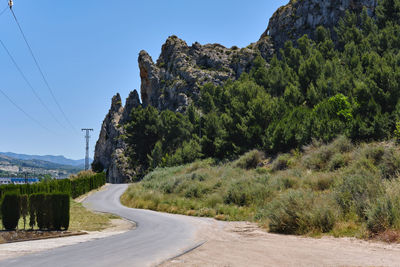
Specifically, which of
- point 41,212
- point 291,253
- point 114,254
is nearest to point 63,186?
point 41,212

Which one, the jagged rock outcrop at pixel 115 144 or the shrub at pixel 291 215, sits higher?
the jagged rock outcrop at pixel 115 144

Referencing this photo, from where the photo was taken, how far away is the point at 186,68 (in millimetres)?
94062

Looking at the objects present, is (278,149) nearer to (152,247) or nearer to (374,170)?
(374,170)

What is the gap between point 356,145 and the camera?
82.8 ft

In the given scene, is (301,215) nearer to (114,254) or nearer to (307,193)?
(307,193)

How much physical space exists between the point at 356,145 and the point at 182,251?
2013 cm

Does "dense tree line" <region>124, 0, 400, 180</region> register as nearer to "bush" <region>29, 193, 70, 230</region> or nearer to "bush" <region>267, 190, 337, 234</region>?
"bush" <region>267, 190, 337, 234</region>

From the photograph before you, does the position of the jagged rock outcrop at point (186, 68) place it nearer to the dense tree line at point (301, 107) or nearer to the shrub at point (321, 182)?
the dense tree line at point (301, 107)

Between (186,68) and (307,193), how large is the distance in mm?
82323

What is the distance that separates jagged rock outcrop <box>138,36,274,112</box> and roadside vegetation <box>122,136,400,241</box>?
164 feet

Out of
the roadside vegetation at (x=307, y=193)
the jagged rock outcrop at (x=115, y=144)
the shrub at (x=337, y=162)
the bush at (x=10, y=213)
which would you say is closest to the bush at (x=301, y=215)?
the roadside vegetation at (x=307, y=193)

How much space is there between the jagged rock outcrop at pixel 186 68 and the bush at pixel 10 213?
2758 inches

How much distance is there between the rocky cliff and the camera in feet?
279

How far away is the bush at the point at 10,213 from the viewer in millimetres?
15695
